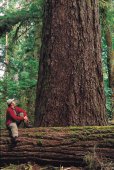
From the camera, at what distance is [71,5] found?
6.53m

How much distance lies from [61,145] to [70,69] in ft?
4.69

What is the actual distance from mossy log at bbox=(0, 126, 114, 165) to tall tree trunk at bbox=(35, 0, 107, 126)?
1.90ft

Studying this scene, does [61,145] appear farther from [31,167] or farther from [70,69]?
[70,69]

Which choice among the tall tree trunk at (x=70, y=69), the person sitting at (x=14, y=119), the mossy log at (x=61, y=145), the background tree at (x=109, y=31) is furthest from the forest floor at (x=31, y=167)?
the background tree at (x=109, y=31)

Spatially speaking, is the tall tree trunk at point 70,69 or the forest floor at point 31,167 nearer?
the forest floor at point 31,167

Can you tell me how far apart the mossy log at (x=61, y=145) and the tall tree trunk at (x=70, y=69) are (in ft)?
1.90

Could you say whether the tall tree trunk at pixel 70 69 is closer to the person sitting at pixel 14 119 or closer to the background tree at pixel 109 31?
the person sitting at pixel 14 119

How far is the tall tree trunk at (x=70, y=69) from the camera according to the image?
20.2ft

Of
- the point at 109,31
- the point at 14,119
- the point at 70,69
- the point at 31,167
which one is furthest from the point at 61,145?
the point at 109,31

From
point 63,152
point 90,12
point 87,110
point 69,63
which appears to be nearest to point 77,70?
point 69,63

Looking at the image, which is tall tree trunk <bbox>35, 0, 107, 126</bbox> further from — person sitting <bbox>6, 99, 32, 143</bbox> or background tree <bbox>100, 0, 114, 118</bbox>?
background tree <bbox>100, 0, 114, 118</bbox>

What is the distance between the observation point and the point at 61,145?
5.41 m

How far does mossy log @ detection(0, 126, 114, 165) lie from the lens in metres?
5.29

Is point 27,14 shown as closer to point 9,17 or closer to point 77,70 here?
point 9,17
